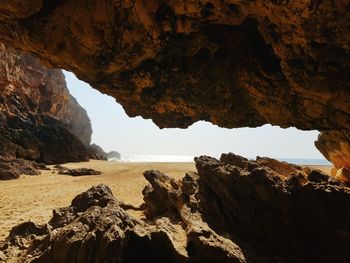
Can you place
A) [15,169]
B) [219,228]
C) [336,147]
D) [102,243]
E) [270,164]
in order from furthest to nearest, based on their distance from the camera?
[15,169], [270,164], [336,147], [219,228], [102,243]

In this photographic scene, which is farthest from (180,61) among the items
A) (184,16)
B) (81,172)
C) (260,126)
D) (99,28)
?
(81,172)

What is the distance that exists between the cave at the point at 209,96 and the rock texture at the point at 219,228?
0.03 metres

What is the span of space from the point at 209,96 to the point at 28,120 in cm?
4421

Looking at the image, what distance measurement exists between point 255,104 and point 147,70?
446 centimetres

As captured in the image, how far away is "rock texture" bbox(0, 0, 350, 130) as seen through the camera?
7.87 m

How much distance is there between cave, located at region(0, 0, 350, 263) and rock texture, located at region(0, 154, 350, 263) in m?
0.03

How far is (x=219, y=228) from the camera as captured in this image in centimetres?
959

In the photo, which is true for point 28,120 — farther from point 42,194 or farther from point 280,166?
point 280,166

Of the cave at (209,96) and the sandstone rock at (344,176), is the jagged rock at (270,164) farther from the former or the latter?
the cave at (209,96)

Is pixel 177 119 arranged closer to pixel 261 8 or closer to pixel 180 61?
pixel 180 61

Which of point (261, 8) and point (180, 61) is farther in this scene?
point (180, 61)

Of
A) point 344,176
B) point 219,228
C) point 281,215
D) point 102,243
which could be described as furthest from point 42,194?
point 344,176

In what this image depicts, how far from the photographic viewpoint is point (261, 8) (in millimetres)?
7531

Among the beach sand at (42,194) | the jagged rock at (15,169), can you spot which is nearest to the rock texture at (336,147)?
the beach sand at (42,194)
